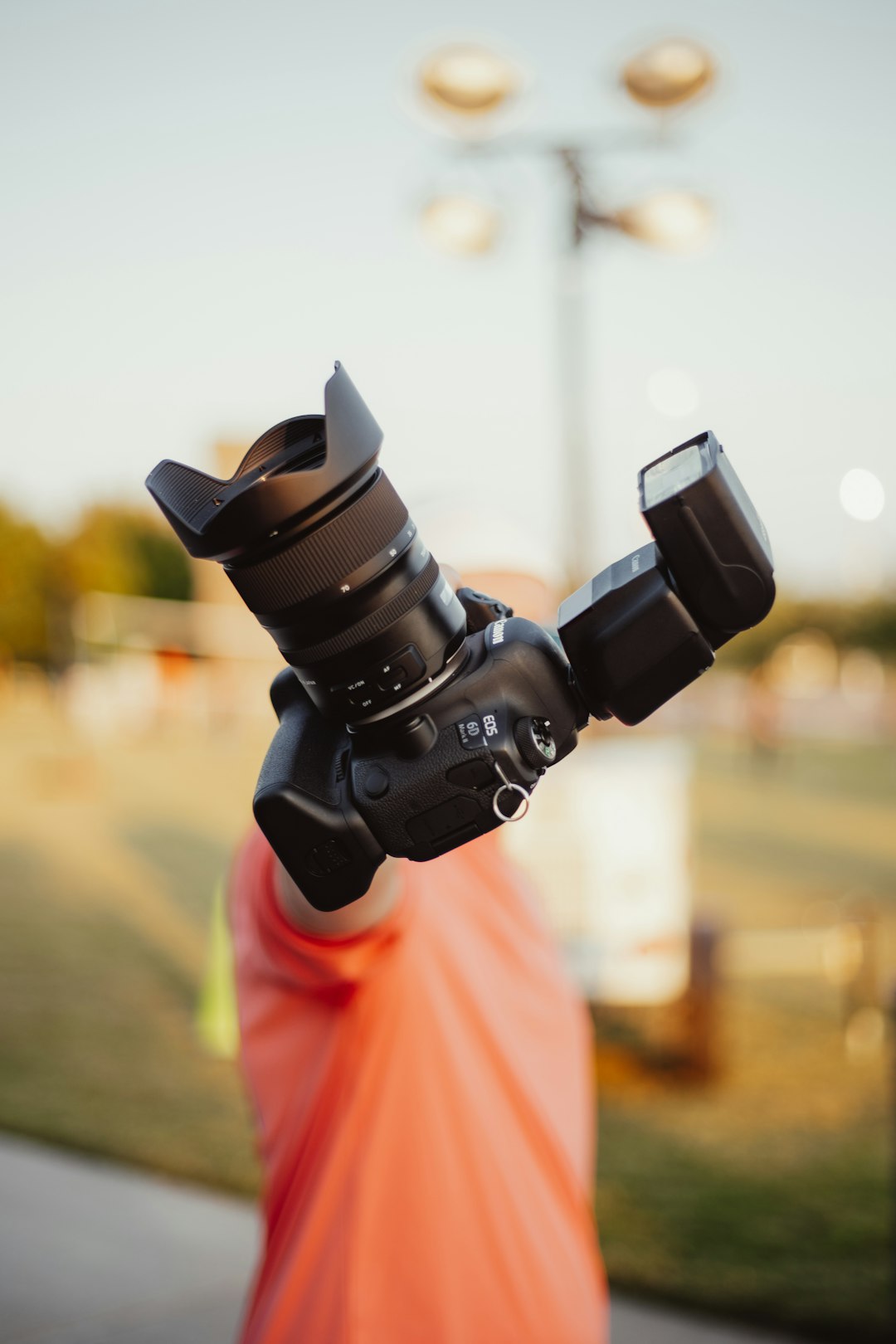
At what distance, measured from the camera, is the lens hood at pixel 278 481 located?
1013 millimetres

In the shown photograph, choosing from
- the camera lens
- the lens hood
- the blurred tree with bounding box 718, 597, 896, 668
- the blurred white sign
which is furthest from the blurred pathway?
the blurred tree with bounding box 718, 597, 896, 668

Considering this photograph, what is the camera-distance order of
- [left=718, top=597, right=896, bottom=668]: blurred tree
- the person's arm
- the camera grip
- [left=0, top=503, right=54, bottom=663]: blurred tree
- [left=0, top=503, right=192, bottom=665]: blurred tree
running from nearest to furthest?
1. the camera grip
2. the person's arm
3. [left=0, top=503, right=54, bottom=663]: blurred tree
4. [left=0, top=503, right=192, bottom=665]: blurred tree
5. [left=718, top=597, right=896, bottom=668]: blurred tree

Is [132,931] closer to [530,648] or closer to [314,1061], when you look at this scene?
[314,1061]

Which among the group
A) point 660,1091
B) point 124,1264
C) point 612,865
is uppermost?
point 124,1264

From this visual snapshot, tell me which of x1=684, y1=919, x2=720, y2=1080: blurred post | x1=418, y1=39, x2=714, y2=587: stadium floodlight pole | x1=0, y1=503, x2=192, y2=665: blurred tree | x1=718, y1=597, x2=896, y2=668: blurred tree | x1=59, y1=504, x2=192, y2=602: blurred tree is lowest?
x1=718, y1=597, x2=896, y2=668: blurred tree

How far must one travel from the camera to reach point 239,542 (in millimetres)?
1031

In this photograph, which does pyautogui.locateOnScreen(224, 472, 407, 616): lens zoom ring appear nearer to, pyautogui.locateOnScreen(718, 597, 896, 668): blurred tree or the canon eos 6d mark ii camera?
the canon eos 6d mark ii camera

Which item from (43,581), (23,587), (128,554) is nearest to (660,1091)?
(23,587)

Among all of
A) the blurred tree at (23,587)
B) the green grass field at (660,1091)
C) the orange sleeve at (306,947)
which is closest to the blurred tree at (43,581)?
the blurred tree at (23,587)

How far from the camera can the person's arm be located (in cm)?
133

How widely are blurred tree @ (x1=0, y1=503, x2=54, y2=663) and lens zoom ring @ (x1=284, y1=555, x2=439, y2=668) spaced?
123 feet

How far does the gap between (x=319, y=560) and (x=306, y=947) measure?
1.79 ft

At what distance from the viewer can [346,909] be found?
1320 millimetres

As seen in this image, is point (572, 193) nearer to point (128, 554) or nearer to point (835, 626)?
point (835, 626)
